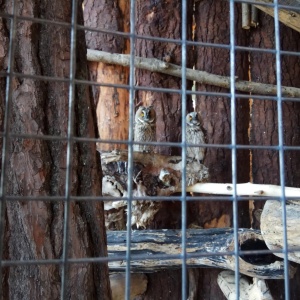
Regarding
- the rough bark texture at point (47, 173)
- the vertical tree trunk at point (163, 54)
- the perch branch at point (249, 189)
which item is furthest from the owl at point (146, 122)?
the rough bark texture at point (47, 173)

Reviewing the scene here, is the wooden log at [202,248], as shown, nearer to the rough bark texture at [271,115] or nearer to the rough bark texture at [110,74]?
the rough bark texture at [271,115]

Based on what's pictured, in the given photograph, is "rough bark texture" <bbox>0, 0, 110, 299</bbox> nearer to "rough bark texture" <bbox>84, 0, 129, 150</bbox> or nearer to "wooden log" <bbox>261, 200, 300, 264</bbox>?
"wooden log" <bbox>261, 200, 300, 264</bbox>

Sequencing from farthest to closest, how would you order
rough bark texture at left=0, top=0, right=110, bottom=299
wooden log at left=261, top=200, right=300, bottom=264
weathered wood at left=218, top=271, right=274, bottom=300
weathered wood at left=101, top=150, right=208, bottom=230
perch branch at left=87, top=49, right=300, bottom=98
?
perch branch at left=87, top=49, right=300, bottom=98 < weathered wood at left=101, top=150, right=208, bottom=230 < weathered wood at left=218, top=271, right=274, bottom=300 < wooden log at left=261, top=200, right=300, bottom=264 < rough bark texture at left=0, top=0, right=110, bottom=299

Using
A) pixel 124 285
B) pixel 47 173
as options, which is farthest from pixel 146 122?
pixel 47 173

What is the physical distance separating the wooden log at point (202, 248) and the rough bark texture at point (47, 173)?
78 cm

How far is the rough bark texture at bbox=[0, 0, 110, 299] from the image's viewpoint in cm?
85

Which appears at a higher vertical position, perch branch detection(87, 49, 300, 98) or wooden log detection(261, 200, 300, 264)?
perch branch detection(87, 49, 300, 98)

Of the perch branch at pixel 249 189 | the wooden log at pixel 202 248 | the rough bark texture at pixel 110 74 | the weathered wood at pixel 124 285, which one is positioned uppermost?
the rough bark texture at pixel 110 74

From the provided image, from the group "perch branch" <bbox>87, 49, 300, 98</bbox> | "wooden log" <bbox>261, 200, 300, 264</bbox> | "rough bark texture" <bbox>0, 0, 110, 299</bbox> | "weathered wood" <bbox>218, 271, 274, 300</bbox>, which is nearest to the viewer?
"rough bark texture" <bbox>0, 0, 110, 299</bbox>

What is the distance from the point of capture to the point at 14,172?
849 millimetres

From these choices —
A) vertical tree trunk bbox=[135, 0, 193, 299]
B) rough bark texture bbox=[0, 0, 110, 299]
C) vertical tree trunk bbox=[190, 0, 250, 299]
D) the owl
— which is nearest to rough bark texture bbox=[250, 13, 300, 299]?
vertical tree trunk bbox=[190, 0, 250, 299]

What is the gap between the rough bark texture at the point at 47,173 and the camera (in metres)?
0.85

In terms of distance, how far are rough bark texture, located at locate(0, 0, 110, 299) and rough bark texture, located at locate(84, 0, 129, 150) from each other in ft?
3.82

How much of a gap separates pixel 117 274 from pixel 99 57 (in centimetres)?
104
